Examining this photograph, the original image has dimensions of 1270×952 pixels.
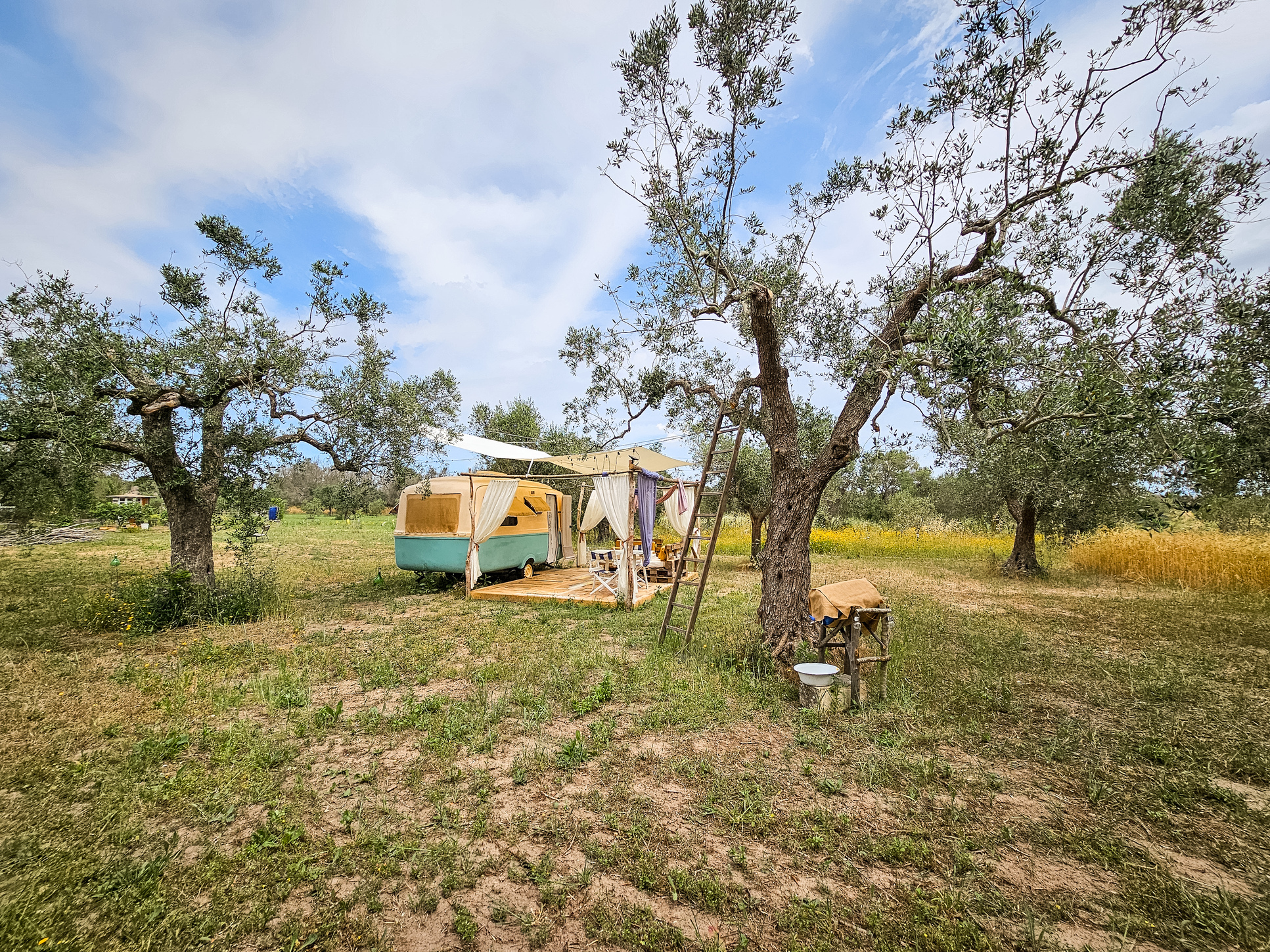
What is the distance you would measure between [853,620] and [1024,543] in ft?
40.7

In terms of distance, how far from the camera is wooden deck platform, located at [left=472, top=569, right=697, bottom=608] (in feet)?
34.6

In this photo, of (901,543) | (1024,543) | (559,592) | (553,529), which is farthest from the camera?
(901,543)

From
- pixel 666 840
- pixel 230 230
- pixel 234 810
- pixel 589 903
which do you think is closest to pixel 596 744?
pixel 666 840

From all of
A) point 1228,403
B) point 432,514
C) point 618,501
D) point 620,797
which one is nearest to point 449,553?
point 432,514

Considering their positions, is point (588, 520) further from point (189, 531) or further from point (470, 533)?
point (189, 531)

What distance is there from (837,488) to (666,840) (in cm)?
2743

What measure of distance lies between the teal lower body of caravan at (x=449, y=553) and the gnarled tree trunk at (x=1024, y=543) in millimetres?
13729

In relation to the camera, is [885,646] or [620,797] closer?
[620,797]

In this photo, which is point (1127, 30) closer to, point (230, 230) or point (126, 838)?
point (126, 838)

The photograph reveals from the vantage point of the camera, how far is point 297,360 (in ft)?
29.0

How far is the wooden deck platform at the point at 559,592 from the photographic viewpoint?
→ 1054cm

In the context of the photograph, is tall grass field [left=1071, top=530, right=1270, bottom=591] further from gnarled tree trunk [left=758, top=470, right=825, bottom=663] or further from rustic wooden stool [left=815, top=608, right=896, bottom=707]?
gnarled tree trunk [left=758, top=470, right=825, bottom=663]

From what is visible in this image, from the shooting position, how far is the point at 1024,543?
46.5ft

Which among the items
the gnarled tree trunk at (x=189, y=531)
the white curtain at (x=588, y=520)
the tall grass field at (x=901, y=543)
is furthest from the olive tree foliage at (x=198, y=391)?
the tall grass field at (x=901, y=543)
